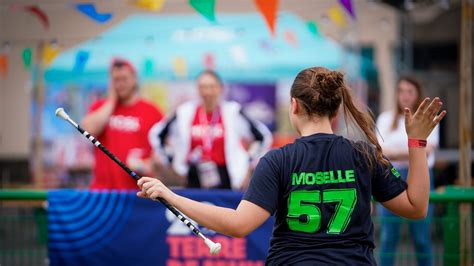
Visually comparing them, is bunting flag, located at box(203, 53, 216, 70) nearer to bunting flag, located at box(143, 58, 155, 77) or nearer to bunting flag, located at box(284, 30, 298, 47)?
bunting flag, located at box(143, 58, 155, 77)

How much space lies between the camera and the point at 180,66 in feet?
42.5

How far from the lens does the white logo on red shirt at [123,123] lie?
23.8ft

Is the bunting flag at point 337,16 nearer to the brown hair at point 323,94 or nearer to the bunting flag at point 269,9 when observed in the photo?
the bunting flag at point 269,9

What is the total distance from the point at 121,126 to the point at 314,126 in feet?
13.0

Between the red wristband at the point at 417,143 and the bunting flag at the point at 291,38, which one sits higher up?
the bunting flag at the point at 291,38

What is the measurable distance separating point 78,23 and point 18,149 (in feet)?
20.0

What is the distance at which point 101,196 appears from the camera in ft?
20.1

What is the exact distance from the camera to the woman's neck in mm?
3539

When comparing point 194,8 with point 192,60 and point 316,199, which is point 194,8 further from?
point 192,60

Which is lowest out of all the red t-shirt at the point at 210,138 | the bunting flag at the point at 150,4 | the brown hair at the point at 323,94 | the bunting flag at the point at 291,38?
the red t-shirt at the point at 210,138

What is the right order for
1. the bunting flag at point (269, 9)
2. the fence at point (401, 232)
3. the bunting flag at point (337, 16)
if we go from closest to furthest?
1. the fence at point (401, 232)
2. the bunting flag at point (269, 9)
3. the bunting flag at point (337, 16)

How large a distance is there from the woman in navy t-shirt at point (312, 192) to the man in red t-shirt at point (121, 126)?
3760 millimetres

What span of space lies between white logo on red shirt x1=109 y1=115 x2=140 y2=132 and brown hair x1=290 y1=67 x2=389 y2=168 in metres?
3.88

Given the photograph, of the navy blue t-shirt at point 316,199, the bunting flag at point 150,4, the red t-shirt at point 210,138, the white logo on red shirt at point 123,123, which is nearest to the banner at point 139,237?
the white logo on red shirt at point 123,123
